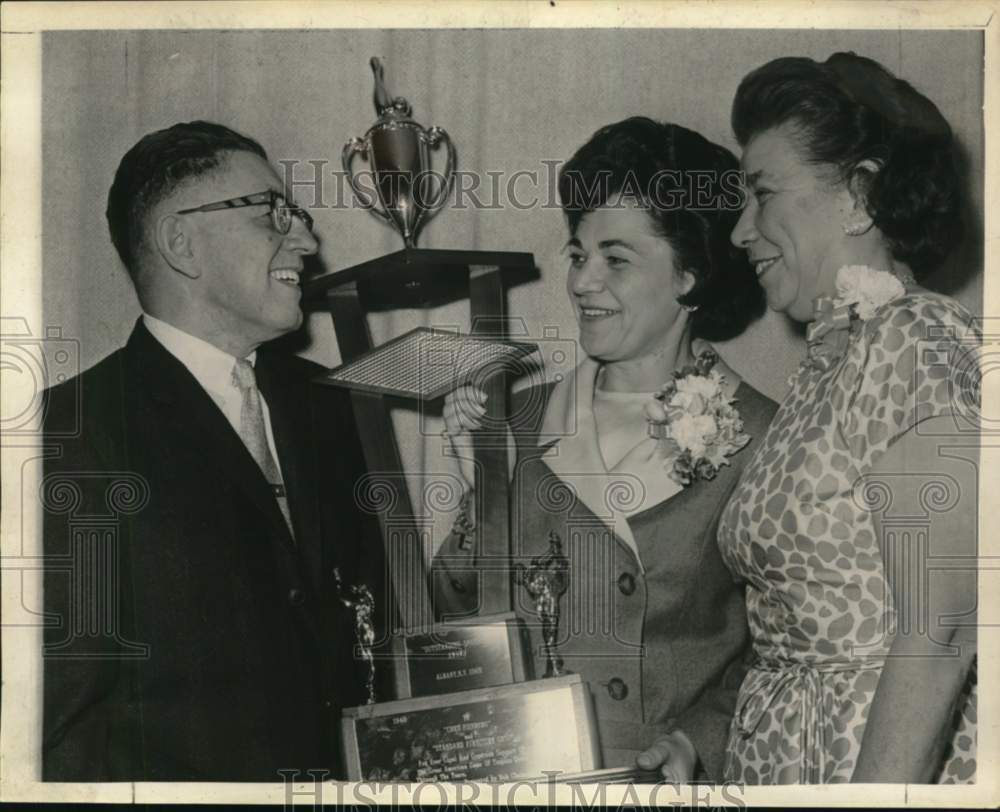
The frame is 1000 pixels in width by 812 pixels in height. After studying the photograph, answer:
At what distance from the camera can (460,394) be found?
298cm

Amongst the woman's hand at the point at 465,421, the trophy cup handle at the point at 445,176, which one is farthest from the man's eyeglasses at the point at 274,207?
the woman's hand at the point at 465,421

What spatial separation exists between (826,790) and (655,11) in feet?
5.92

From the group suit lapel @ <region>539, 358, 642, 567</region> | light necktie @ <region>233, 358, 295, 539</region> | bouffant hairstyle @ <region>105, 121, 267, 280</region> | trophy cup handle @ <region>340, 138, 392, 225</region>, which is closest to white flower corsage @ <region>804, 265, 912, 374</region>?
suit lapel @ <region>539, 358, 642, 567</region>

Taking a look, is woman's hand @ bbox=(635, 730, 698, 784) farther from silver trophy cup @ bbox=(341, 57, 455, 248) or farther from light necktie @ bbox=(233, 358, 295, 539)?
silver trophy cup @ bbox=(341, 57, 455, 248)

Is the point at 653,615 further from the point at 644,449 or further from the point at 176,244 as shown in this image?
the point at 176,244

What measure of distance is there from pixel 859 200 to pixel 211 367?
151 cm

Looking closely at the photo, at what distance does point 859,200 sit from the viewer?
2.84 m

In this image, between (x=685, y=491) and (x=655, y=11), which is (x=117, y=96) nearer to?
(x=655, y=11)

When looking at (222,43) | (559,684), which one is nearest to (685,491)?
(559,684)

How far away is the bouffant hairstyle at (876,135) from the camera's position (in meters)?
2.85

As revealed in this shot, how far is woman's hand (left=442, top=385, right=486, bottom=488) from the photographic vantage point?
2971mm

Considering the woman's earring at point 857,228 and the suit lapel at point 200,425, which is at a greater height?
the woman's earring at point 857,228

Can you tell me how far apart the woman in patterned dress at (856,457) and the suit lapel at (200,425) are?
41.0 inches

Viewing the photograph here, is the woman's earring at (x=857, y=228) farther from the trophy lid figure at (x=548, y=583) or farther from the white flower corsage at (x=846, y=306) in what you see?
the trophy lid figure at (x=548, y=583)
